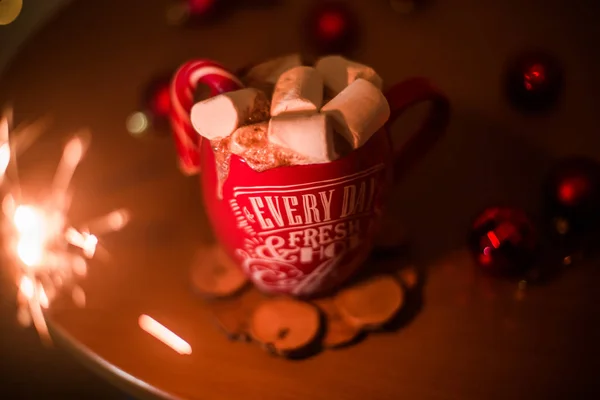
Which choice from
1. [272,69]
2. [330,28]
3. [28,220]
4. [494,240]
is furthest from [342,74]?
[28,220]

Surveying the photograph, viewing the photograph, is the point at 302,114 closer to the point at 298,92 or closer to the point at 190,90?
the point at 298,92

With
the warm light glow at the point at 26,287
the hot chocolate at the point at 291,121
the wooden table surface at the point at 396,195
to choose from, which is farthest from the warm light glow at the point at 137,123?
the hot chocolate at the point at 291,121

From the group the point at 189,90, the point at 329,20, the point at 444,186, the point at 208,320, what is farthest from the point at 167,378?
the point at 329,20

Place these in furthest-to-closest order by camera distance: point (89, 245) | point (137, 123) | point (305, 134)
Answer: point (137, 123) < point (89, 245) < point (305, 134)

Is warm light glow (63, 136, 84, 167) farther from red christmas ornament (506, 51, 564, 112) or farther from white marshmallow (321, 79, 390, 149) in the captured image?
red christmas ornament (506, 51, 564, 112)

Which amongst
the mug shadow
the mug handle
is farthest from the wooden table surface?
the mug handle

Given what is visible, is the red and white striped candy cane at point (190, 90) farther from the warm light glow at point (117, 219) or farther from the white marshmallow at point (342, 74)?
the warm light glow at point (117, 219)
